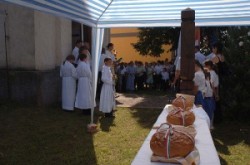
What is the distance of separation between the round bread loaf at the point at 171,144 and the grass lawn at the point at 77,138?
298 centimetres

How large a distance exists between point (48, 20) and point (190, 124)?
7746mm

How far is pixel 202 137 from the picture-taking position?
3506 mm

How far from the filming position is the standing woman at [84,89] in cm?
945

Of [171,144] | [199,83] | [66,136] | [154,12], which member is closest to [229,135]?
[199,83]

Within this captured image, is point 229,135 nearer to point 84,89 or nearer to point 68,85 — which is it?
point 84,89

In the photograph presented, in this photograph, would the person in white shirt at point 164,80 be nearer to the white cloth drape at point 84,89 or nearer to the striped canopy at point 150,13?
the white cloth drape at point 84,89

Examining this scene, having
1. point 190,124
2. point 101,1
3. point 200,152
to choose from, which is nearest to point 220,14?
point 101,1

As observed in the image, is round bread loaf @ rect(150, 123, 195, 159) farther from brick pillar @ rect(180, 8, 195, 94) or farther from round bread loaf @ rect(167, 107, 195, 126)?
brick pillar @ rect(180, 8, 195, 94)

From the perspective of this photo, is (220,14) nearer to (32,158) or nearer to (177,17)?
(177,17)

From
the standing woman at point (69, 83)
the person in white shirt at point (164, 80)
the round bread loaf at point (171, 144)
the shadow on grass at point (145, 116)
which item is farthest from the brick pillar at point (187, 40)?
the person in white shirt at point (164, 80)

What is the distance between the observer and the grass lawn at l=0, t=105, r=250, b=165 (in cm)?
587

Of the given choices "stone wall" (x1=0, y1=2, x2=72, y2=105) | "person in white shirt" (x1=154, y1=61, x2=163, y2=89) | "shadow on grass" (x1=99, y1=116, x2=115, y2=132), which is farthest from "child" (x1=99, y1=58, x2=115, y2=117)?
"person in white shirt" (x1=154, y1=61, x2=163, y2=89)

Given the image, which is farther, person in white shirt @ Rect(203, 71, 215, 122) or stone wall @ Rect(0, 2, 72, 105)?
stone wall @ Rect(0, 2, 72, 105)

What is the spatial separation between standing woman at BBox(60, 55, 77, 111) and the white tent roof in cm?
318
